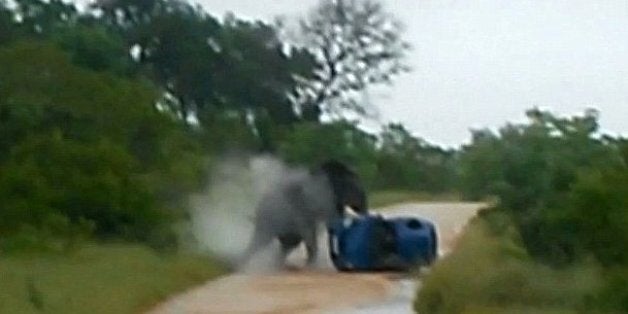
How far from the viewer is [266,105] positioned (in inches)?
2343

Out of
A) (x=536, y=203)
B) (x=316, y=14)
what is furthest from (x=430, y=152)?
(x=536, y=203)

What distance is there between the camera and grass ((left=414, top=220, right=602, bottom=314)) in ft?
61.0

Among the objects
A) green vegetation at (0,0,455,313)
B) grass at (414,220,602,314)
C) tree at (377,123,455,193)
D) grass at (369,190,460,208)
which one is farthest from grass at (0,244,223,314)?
tree at (377,123,455,193)

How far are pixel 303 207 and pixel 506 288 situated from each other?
949cm

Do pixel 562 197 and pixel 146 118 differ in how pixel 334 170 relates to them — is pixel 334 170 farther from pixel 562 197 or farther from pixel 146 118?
pixel 562 197

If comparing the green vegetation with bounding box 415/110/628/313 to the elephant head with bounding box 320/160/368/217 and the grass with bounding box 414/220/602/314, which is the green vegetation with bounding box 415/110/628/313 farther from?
the elephant head with bounding box 320/160/368/217

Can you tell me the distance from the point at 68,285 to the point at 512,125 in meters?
11.0

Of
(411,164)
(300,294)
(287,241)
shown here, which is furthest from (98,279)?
(411,164)

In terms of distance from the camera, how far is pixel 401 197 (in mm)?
54312

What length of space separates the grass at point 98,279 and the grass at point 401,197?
69.5 feet

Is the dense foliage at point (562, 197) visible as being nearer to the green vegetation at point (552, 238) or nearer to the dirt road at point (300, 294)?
the green vegetation at point (552, 238)

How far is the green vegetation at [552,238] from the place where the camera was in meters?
18.8

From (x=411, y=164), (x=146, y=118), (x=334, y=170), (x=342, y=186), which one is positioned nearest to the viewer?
(x=342, y=186)

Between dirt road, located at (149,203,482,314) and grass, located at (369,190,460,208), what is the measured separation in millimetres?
21296
